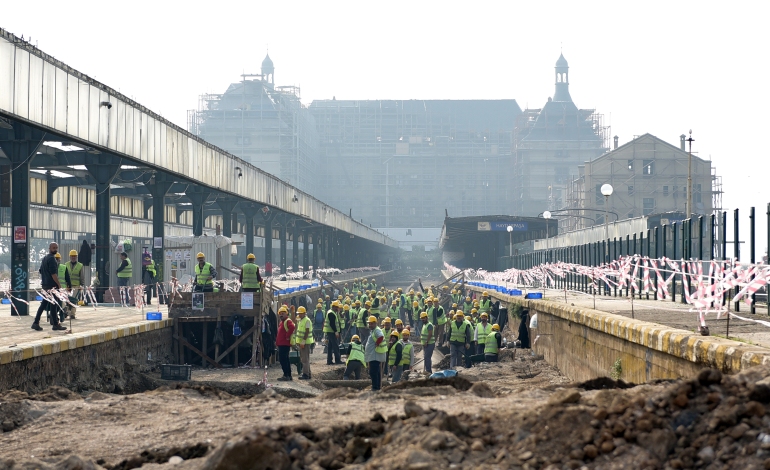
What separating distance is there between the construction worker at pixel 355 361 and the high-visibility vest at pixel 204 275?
4.22m

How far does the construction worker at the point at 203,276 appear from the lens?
24.7 metres

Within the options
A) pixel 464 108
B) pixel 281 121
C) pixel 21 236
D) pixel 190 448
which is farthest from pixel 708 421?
pixel 464 108

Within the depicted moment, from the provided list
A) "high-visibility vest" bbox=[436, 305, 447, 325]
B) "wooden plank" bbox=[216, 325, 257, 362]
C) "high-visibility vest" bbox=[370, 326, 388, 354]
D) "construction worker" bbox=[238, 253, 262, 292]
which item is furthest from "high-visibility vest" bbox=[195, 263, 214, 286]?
"high-visibility vest" bbox=[436, 305, 447, 325]

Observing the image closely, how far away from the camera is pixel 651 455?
7031mm

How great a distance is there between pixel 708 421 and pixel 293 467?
3117 millimetres

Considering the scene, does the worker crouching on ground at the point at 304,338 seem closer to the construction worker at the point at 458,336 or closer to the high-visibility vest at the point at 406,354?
the high-visibility vest at the point at 406,354

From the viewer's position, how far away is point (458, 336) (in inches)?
1015

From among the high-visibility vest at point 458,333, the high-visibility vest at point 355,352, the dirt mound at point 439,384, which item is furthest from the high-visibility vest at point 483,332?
the dirt mound at point 439,384

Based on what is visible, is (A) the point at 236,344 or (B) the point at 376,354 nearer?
(B) the point at 376,354

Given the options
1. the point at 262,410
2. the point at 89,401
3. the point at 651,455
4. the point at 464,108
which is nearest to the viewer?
the point at 651,455

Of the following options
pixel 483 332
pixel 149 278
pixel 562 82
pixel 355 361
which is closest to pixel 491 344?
pixel 483 332

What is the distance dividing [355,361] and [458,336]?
11.5 ft

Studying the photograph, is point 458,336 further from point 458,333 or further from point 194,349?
point 194,349

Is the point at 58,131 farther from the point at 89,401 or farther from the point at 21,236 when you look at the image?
the point at 89,401
